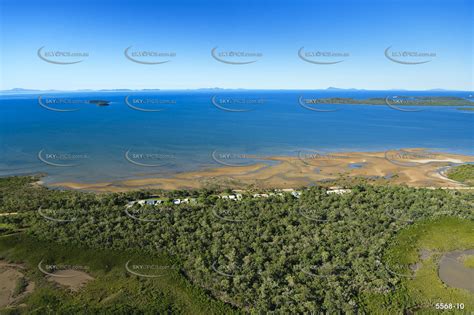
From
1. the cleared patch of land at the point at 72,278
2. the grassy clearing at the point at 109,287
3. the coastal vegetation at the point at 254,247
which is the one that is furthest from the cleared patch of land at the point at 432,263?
the cleared patch of land at the point at 72,278

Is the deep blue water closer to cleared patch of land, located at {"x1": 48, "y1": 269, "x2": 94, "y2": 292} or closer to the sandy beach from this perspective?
the sandy beach

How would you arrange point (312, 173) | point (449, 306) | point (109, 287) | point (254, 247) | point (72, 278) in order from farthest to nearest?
point (312, 173), point (254, 247), point (72, 278), point (109, 287), point (449, 306)

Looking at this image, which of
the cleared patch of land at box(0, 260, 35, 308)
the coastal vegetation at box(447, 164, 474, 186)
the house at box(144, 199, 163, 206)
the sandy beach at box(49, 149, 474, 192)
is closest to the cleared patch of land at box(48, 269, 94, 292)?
the cleared patch of land at box(0, 260, 35, 308)

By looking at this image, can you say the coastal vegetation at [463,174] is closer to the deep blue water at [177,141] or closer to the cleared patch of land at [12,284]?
the deep blue water at [177,141]

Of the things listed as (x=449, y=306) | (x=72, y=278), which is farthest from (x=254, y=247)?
(x=72, y=278)

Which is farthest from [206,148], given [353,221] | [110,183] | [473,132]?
[473,132]

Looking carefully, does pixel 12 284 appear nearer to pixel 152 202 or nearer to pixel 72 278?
pixel 72 278

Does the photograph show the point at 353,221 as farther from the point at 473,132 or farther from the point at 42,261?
the point at 473,132
